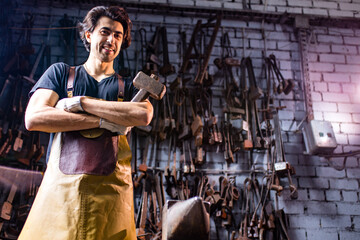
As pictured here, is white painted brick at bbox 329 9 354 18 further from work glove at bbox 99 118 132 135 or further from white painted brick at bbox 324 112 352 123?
work glove at bbox 99 118 132 135

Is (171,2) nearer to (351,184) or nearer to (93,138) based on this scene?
(351,184)

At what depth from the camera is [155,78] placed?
1.76 metres

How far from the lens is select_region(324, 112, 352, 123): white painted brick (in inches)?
194

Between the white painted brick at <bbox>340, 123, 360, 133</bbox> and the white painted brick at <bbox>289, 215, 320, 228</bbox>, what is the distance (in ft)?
4.33

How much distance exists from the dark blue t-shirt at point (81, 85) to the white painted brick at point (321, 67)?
13.0ft

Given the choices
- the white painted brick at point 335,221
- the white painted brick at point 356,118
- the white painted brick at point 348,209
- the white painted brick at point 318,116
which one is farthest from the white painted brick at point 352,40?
the white painted brick at point 335,221

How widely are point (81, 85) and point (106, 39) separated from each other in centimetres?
29

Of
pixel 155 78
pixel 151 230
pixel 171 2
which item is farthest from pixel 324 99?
pixel 155 78

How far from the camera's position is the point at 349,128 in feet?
16.2

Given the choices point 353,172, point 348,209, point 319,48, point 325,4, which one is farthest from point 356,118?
point 325,4

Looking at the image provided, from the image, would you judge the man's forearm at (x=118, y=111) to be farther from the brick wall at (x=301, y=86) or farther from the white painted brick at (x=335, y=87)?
the white painted brick at (x=335, y=87)

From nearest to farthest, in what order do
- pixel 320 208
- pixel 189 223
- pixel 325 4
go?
pixel 189 223, pixel 320 208, pixel 325 4

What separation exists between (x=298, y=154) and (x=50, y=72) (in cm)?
374

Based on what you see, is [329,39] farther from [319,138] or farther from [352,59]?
[319,138]
